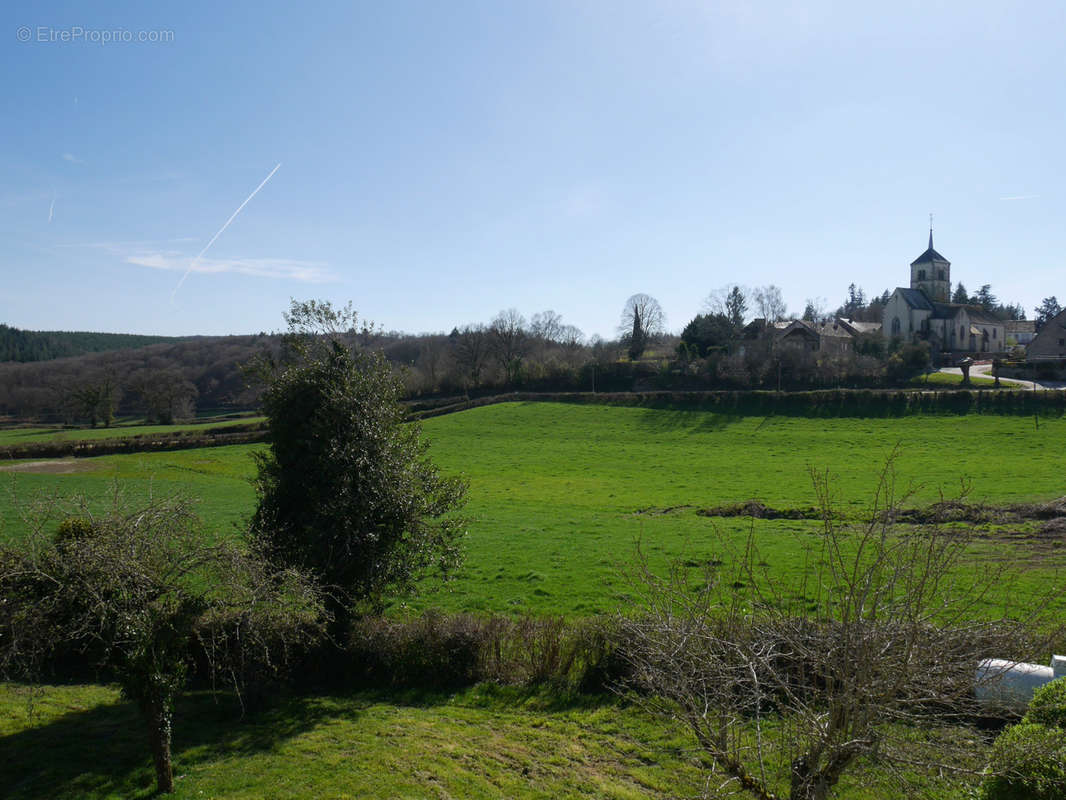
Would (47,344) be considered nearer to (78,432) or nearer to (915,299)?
(78,432)

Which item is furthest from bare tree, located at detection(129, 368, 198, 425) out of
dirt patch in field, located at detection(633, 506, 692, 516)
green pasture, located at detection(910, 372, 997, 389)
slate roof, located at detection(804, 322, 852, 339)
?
green pasture, located at detection(910, 372, 997, 389)

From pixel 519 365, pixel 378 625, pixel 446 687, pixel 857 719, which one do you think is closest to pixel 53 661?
pixel 378 625

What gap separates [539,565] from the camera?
21141 millimetres

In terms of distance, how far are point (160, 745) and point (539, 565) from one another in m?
13.1

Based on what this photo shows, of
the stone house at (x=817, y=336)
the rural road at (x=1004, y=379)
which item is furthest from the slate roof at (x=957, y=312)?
the rural road at (x=1004, y=379)

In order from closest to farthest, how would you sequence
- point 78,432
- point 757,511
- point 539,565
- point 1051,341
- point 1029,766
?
point 1029,766 → point 539,565 → point 757,511 → point 78,432 → point 1051,341

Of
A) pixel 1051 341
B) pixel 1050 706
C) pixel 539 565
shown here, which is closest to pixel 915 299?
pixel 1051 341

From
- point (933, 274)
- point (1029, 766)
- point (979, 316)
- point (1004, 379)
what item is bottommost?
point (1029, 766)

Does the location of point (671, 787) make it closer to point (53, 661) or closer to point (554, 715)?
point (554, 715)

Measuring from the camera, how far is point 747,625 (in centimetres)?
746

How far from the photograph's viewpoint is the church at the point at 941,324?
83.8 metres

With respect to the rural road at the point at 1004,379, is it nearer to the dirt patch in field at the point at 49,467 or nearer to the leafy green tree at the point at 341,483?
the leafy green tree at the point at 341,483

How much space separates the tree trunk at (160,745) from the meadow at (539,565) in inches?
12.1

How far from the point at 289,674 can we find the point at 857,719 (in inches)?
477
